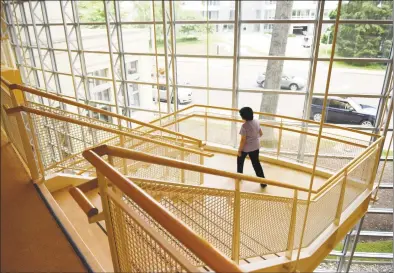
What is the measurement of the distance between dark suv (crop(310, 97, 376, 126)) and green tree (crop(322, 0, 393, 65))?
1.04 metres

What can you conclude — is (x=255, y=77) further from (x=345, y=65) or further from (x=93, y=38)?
(x=93, y=38)

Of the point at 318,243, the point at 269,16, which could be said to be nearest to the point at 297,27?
the point at 269,16

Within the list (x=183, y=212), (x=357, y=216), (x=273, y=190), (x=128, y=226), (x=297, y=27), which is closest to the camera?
(x=128, y=226)

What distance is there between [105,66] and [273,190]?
882cm

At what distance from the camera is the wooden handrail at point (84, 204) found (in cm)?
139

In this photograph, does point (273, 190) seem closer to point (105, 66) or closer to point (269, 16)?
point (269, 16)

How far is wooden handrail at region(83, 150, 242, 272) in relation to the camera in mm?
849

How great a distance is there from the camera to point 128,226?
1.32 meters

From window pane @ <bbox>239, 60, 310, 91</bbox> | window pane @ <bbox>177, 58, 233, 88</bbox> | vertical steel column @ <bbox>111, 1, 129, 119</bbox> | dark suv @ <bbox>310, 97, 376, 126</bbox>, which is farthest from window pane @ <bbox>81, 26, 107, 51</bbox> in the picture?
dark suv @ <bbox>310, 97, 376, 126</bbox>

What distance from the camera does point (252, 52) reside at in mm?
7902

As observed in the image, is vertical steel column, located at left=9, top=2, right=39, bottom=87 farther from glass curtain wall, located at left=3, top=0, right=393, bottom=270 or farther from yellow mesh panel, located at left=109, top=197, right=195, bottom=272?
yellow mesh panel, located at left=109, top=197, right=195, bottom=272

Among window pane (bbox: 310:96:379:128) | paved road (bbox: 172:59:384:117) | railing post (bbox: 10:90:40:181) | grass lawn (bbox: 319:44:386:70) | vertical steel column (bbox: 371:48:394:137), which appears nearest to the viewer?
railing post (bbox: 10:90:40:181)

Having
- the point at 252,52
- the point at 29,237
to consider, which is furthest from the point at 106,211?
the point at 252,52

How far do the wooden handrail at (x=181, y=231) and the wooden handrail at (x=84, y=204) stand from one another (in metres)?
0.29
